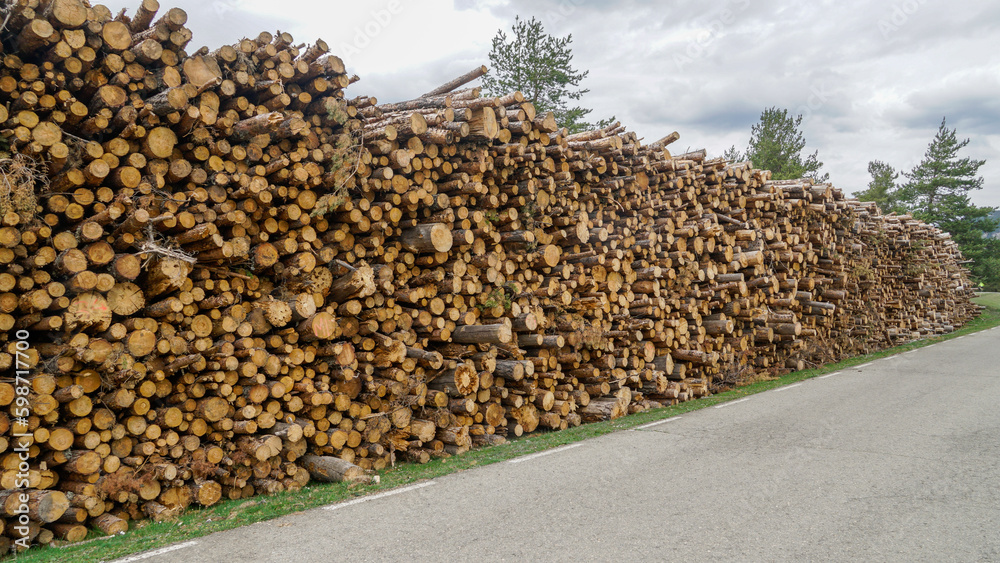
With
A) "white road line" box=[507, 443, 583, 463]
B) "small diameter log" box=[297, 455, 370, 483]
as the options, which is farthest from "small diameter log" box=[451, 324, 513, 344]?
"small diameter log" box=[297, 455, 370, 483]

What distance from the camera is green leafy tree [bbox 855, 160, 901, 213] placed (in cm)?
4239

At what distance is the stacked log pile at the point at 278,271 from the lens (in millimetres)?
4625

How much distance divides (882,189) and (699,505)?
1914 inches

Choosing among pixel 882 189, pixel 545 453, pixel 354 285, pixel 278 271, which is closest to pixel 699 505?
pixel 545 453

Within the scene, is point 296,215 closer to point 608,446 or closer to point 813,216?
point 608,446

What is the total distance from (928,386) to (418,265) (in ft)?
29.6

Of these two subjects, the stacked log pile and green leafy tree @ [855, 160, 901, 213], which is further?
green leafy tree @ [855, 160, 901, 213]

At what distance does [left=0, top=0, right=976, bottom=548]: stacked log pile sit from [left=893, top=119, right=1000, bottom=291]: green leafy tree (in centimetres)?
3669

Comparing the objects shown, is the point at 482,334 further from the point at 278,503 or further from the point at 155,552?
the point at 155,552

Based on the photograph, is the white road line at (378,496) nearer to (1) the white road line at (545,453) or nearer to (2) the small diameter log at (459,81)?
(1) the white road line at (545,453)

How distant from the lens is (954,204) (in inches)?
1455

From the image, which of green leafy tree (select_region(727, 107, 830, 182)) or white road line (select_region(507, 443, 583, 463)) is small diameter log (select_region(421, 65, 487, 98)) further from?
green leafy tree (select_region(727, 107, 830, 182))

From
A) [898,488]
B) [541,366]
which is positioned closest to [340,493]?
[541,366]

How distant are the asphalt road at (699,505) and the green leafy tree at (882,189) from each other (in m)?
41.5
